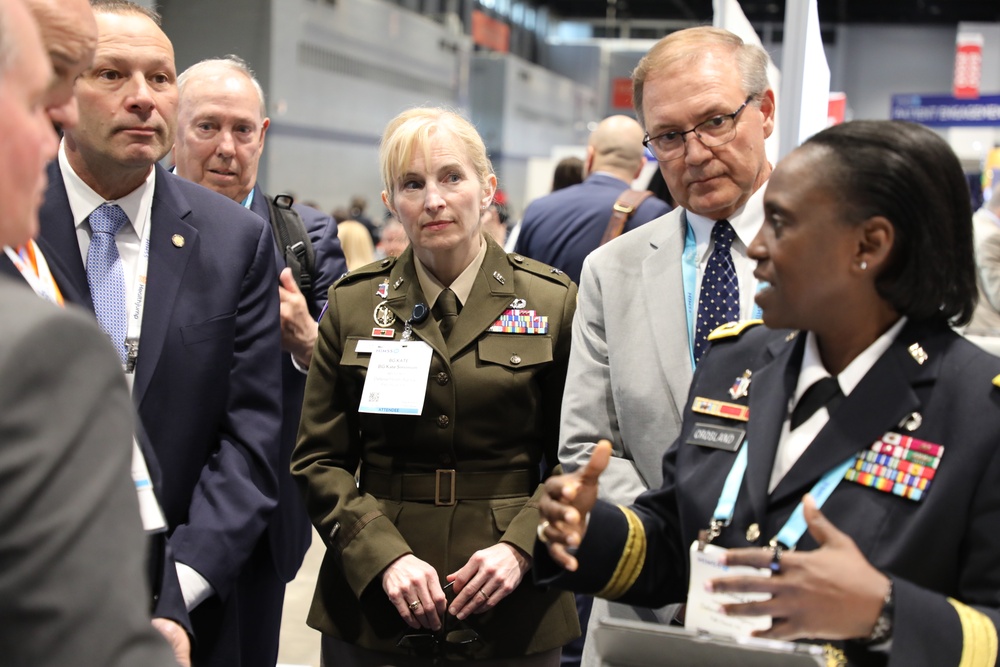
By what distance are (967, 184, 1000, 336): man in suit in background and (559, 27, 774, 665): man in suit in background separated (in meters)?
4.24

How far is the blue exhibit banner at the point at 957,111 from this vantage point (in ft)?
48.8

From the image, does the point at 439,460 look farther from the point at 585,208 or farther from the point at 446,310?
the point at 585,208

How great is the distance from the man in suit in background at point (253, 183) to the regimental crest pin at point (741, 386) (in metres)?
1.44

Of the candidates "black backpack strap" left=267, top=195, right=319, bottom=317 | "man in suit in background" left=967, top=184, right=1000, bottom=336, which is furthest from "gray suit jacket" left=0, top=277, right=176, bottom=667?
"man in suit in background" left=967, top=184, right=1000, bottom=336

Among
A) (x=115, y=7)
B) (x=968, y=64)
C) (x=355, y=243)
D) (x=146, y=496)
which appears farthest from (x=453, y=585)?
(x=968, y=64)

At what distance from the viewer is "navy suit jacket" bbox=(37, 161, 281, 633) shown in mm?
1884

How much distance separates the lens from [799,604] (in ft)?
3.92

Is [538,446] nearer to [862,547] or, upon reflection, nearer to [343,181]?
[862,547]

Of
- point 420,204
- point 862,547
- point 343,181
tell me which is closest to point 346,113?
point 343,181

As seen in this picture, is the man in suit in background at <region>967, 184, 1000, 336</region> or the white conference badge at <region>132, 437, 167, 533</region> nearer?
the white conference badge at <region>132, 437, 167, 533</region>

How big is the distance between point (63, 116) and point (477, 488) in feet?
3.98

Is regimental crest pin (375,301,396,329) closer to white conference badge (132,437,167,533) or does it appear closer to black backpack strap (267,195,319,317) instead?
black backpack strap (267,195,319,317)

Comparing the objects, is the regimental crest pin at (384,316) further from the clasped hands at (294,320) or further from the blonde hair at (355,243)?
the blonde hair at (355,243)

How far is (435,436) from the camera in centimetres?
216
